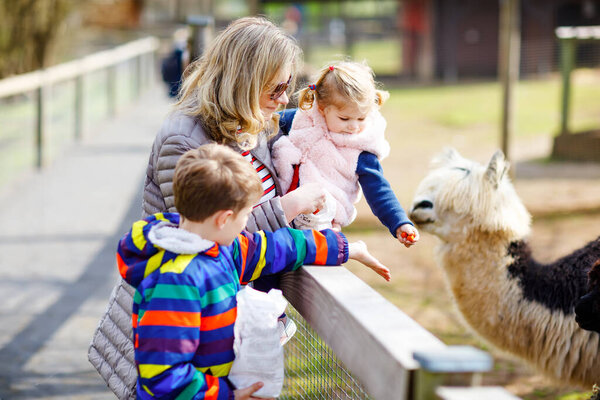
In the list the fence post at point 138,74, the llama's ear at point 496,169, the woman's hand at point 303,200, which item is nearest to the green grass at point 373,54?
the fence post at point 138,74

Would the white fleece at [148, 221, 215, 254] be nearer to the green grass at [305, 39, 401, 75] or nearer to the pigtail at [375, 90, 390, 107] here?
the pigtail at [375, 90, 390, 107]

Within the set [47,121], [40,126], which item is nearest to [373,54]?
[47,121]

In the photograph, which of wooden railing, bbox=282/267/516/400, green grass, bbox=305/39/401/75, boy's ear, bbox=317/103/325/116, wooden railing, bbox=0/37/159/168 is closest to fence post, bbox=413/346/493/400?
wooden railing, bbox=282/267/516/400

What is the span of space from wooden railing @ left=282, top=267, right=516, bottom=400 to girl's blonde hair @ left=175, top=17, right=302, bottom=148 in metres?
0.48

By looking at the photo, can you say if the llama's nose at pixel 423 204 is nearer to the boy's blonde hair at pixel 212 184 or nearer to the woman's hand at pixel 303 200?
the woman's hand at pixel 303 200

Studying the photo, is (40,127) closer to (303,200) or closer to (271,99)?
(271,99)

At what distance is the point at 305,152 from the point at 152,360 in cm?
105

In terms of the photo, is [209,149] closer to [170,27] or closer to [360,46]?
[170,27]

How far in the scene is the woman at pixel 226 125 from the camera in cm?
230

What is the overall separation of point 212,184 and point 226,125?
0.48 m

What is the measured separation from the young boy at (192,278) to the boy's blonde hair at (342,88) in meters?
0.68

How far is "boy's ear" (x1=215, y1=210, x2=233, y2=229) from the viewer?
1.92m

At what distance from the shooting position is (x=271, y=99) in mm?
2406

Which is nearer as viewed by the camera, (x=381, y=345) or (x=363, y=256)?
(x=381, y=345)
